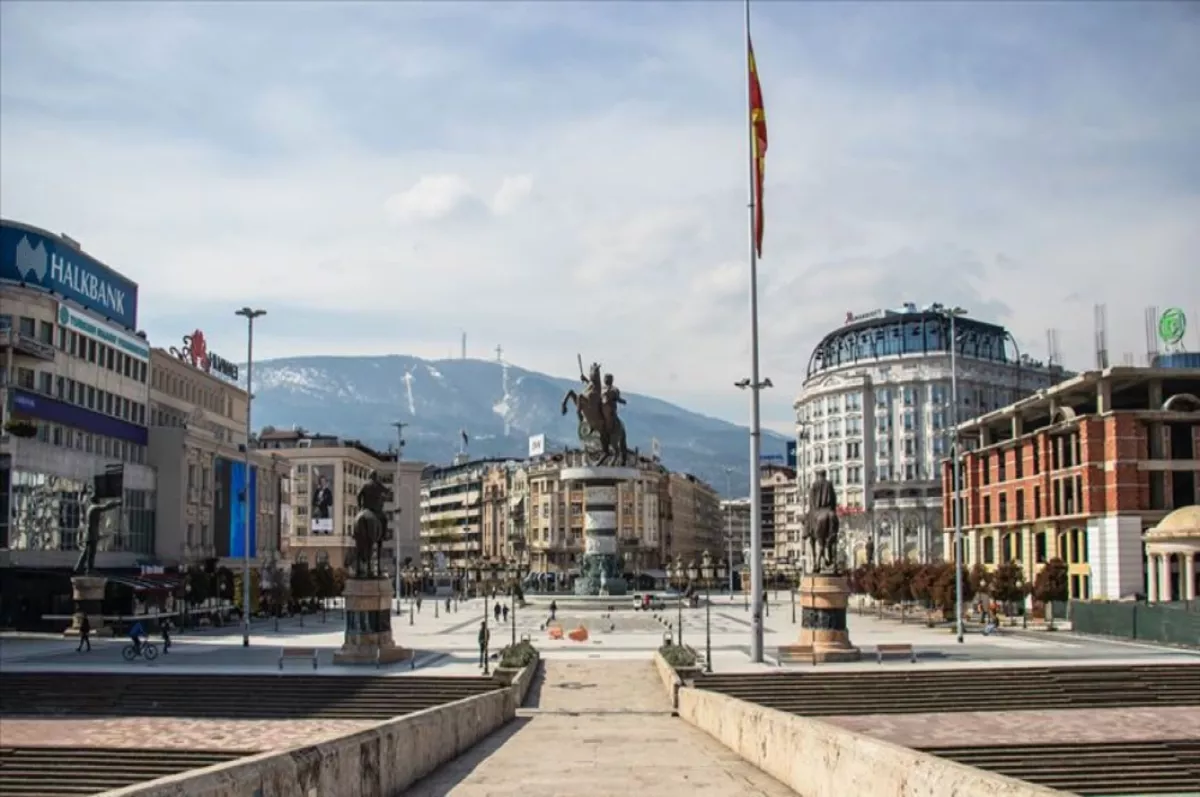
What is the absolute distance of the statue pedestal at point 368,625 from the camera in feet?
157

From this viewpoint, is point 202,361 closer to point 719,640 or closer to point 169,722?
point 719,640

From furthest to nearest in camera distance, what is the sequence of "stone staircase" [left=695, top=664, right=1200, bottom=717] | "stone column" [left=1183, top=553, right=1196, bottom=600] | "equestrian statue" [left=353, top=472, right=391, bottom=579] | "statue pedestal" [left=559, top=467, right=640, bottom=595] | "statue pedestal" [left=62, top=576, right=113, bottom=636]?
"statue pedestal" [left=559, top=467, right=640, bottom=595] → "stone column" [left=1183, top=553, right=1196, bottom=600] → "statue pedestal" [left=62, top=576, right=113, bottom=636] → "equestrian statue" [left=353, top=472, right=391, bottom=579] → "stone staircase" [left=695, top=664, right=1200, bottom=717]

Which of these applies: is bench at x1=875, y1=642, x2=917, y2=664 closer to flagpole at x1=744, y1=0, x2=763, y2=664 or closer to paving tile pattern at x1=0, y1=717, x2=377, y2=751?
flagpole at x1=744, y1=0, x2=763, y2=664

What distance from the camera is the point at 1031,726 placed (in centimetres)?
3384

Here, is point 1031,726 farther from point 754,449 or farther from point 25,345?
point 25,345

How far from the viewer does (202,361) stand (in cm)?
10431

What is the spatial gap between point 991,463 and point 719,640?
4675 centimetres

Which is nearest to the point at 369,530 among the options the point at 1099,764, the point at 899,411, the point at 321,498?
the point at 1099,764

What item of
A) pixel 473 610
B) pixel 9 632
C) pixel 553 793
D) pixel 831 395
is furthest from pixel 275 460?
pixel 553 793

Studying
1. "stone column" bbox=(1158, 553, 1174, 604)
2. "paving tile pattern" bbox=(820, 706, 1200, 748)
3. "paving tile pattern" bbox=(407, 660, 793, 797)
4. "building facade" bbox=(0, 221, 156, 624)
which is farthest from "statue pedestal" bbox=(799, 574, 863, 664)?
"building facade" bbox=(0, 221, 156, 624)

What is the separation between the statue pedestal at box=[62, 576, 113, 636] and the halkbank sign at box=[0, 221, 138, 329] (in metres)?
19.1

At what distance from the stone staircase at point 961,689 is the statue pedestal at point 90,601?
130 feet

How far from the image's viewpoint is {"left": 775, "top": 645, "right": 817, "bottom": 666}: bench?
157 feet

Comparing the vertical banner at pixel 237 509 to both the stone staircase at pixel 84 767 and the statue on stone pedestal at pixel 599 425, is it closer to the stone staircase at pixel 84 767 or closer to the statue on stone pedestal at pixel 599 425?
the statue on stone pedestal at pixel 599 425
